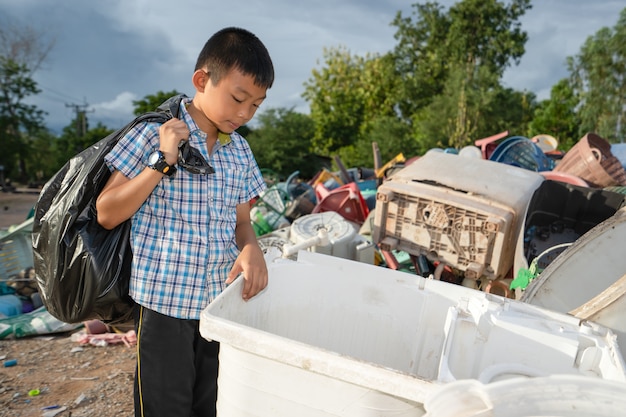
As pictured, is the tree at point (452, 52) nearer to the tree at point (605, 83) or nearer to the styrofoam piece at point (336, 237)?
the tree at point (605, 83)

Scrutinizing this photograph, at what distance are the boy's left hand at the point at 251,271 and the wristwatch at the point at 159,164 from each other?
315 millimetres

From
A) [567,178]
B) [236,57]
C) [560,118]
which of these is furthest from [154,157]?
[560,118]

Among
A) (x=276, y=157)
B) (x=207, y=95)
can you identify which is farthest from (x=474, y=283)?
(x=276, y=157)

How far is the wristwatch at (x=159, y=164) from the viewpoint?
3.98ft

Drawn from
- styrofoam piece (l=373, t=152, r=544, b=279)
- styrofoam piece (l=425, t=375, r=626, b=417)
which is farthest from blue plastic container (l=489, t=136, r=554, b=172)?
styrofoam piece (l=425, t=375, r=626, b=417)

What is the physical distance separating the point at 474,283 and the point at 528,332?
2227 millimetres

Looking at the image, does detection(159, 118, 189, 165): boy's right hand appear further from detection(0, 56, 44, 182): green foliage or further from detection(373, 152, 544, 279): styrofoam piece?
detection(0, 56, 44, 182): green foliage

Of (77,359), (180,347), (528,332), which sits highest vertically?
(528,332)

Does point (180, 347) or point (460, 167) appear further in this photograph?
point (460, 167)

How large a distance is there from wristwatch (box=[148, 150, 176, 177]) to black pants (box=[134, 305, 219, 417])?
1.47 ft

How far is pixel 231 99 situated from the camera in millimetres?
1324

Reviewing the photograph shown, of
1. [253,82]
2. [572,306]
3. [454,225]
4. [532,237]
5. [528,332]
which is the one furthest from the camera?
[532,237]

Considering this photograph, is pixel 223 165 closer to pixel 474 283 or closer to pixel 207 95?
pixel 207 95

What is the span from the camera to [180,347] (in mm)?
1386
